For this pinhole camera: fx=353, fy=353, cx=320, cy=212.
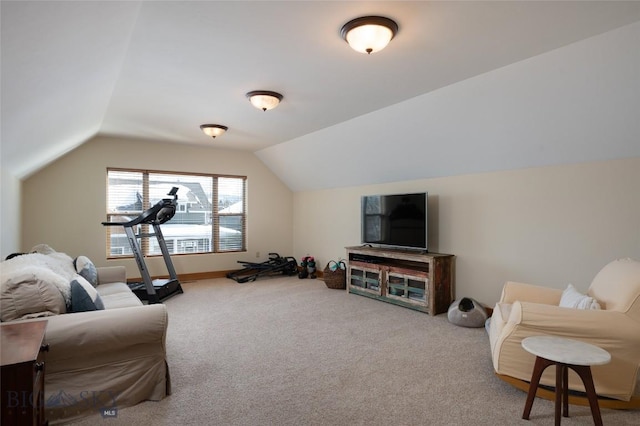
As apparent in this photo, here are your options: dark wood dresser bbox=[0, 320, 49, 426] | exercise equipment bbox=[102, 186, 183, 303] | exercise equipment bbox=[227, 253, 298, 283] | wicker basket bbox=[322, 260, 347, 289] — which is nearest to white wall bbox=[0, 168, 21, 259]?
exercise equipment bbox=[102, 186, 183, 303]

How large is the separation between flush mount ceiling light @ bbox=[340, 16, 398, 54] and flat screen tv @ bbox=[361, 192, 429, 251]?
2640 mm

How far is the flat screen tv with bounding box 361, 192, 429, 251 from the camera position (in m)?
4.77

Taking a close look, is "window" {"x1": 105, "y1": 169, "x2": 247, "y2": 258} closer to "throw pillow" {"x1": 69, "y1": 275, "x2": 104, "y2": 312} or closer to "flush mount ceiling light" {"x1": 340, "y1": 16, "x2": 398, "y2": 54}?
"throw pillow" {"x1": 69, "y1": 275, "x2": 104, "y2": 312}

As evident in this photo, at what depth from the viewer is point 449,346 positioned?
340 centimetres

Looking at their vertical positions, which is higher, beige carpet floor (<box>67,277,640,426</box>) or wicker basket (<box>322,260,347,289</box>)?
wicker basket (<box>322,260,347,289</box>)

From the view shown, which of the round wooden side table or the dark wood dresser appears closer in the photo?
the dark wood dresser

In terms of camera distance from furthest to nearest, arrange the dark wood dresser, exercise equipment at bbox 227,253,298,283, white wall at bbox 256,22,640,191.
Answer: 1. exercise equipment at bbox 227,253,298,283
2. white wall at bbox 256,22,640,191
3. the dark wood dresser

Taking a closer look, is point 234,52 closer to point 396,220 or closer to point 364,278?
point 396,220

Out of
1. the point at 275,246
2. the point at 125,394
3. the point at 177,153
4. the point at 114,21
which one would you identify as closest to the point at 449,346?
the point at 125,394

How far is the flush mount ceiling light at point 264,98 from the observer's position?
3.65 metres

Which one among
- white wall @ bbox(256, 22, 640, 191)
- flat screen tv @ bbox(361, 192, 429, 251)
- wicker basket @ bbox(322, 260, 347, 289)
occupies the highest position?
white wall @ bbox(256, 22, 640, 191)

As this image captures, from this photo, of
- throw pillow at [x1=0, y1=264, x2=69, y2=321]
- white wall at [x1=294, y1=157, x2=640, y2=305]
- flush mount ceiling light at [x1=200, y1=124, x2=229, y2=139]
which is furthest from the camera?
flush mount ceiling light at [x1=200, y1=124, x2=229, y2=139]

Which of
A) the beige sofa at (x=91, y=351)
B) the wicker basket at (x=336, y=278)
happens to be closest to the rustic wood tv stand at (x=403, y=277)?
the wicker basket at (x=336, y=278)

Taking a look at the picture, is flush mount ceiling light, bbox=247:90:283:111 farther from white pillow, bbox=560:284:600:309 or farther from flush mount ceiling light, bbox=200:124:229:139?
white pillow, bbox=560:284:600:309
